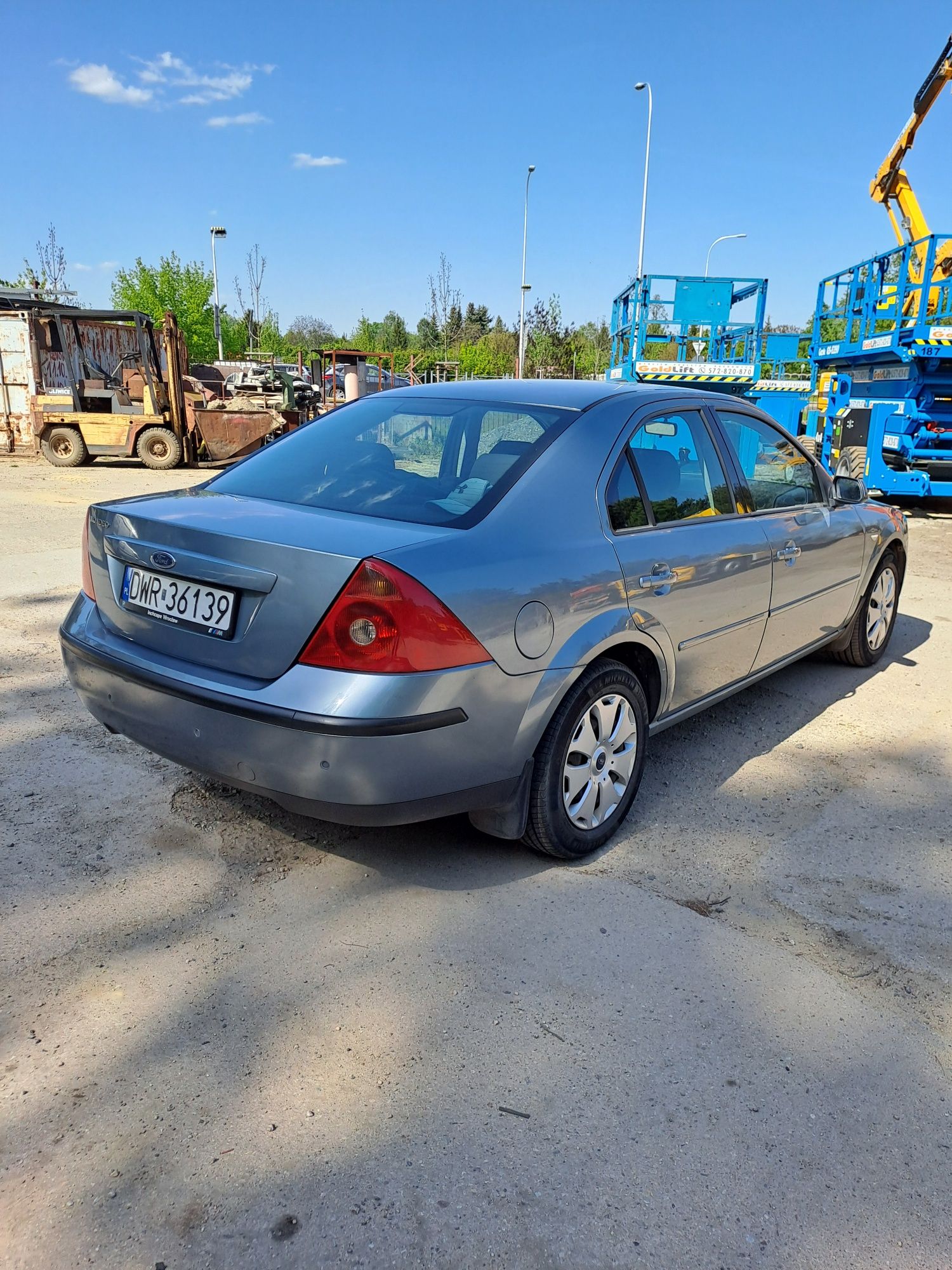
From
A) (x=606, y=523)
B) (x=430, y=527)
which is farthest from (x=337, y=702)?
(x=606, y=523)

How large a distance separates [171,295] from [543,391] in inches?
1697

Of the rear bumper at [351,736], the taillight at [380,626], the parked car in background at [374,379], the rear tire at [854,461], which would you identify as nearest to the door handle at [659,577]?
the rear bumper at [351,736]

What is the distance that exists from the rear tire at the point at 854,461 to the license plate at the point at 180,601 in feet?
35.9

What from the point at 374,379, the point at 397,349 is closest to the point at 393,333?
the point at 397,349

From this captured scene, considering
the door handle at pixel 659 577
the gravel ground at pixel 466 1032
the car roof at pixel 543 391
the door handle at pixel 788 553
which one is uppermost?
the car roof at pixel 543 391

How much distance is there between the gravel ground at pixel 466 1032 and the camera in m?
1.71

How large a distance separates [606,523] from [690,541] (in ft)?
1.70

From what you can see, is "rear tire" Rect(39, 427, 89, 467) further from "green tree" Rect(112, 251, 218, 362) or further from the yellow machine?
"green tree" Rect(112, 251, 218, 362)

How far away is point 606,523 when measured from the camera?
9.72ft

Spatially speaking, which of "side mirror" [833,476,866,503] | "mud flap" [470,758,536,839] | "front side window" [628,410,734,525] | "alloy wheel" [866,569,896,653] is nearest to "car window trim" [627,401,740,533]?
"front side window" [628,410,734,525]

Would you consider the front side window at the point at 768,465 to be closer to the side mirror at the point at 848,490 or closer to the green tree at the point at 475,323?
the side mirror at the point at 848,490

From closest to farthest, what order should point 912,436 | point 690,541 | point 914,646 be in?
point 690,541 → point 914,646 → point 912,436

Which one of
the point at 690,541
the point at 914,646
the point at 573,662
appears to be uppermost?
the point at 690,541

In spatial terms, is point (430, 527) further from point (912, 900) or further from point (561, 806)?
point (912, 900)
